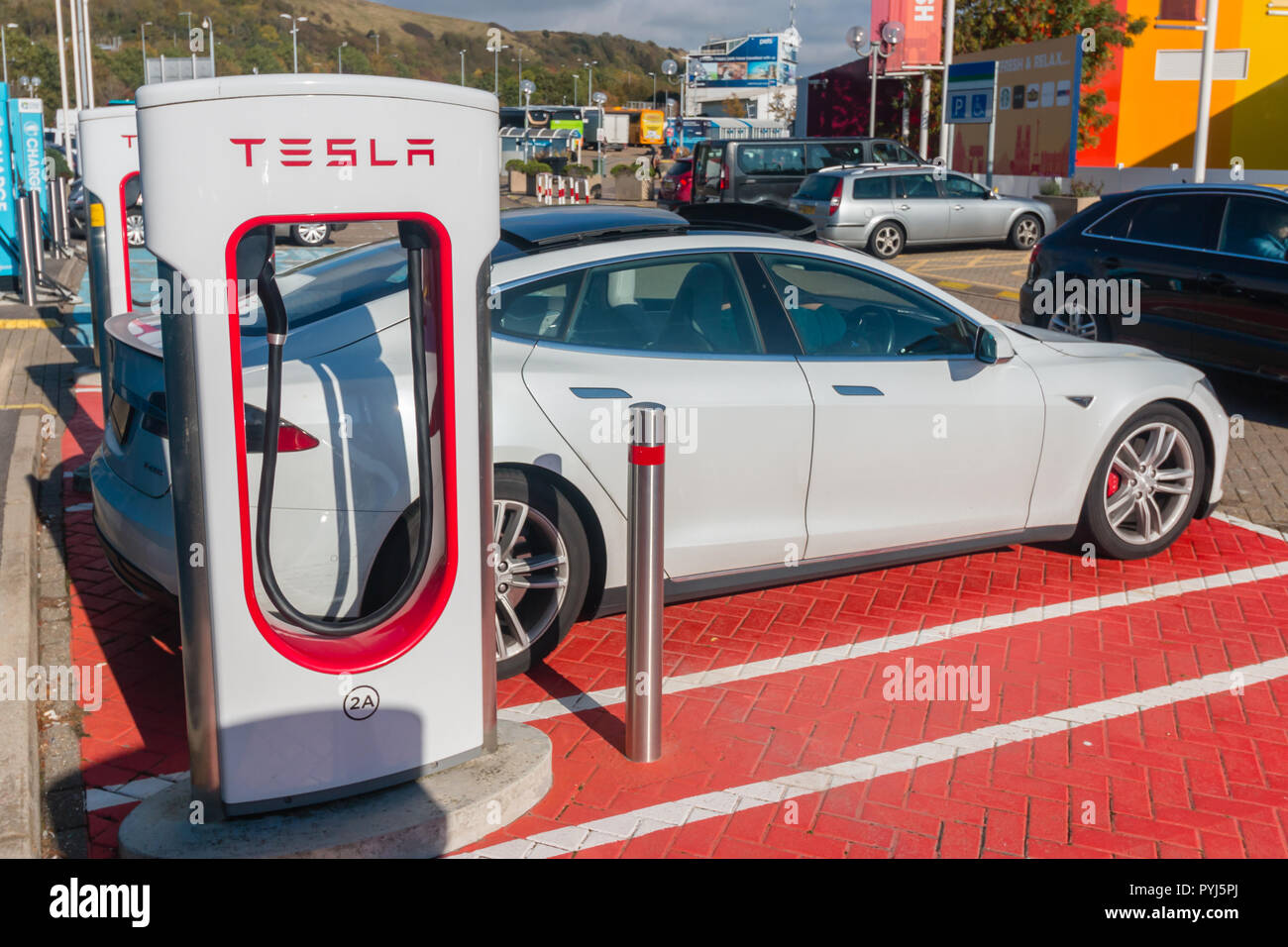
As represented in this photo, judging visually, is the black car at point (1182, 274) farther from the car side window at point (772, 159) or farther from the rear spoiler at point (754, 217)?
the car side window at point (772, 159)

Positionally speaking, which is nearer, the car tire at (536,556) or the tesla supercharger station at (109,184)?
the car tire at (536,556)

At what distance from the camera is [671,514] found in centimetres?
468

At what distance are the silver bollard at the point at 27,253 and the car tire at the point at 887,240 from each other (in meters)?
12.7

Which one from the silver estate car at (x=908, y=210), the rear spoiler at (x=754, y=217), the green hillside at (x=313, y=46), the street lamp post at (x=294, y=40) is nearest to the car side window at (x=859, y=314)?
the rear spoiler at (x=754, y=217)

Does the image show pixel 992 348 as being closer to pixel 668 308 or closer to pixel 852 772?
pixel 668 308

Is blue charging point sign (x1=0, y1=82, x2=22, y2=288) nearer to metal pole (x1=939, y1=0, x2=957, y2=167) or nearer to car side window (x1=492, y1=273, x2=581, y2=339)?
car side window (x1=492, y1=273, x2=581, y2=339)

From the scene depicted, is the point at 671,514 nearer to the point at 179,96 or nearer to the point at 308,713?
the point at 308,713

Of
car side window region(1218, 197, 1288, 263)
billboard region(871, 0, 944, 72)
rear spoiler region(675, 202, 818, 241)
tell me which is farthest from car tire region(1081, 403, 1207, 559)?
billboard region(871, 0, 944, 72)

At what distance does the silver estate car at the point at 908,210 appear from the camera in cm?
2097

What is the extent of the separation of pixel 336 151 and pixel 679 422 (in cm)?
184

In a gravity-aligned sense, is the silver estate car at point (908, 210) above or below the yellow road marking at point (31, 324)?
above

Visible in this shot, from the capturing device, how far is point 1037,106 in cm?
2653

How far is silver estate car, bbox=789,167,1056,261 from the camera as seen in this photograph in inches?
826

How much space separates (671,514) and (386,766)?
1.52 metres
